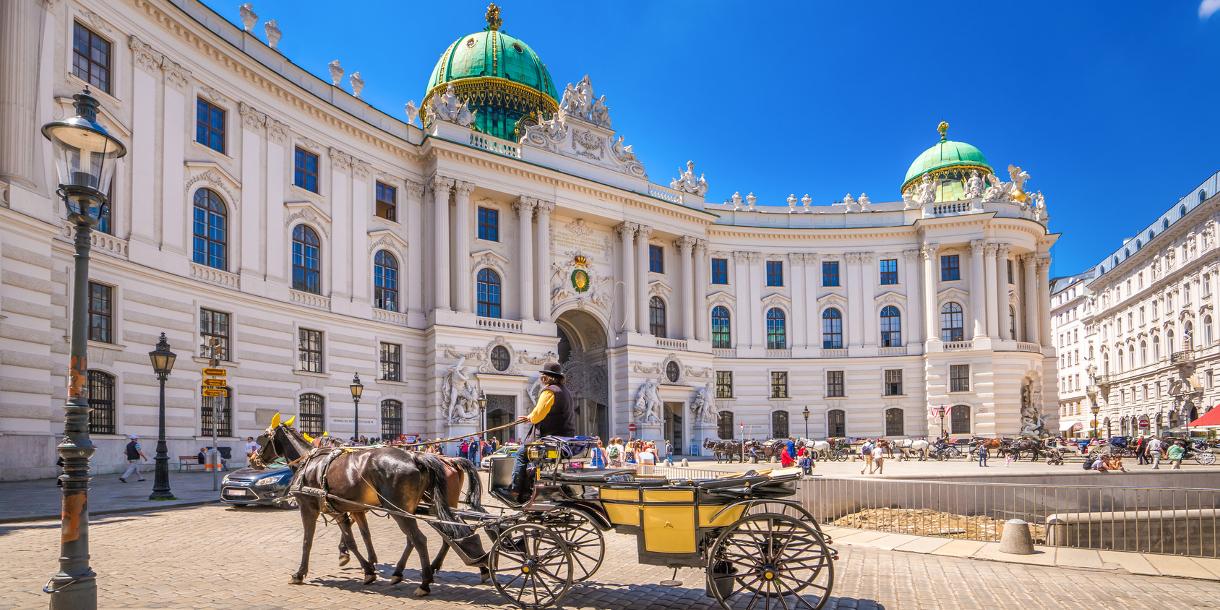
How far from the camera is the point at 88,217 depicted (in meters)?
7.75

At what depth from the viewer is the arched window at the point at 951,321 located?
52.7m

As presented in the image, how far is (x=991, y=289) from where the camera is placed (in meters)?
51.6

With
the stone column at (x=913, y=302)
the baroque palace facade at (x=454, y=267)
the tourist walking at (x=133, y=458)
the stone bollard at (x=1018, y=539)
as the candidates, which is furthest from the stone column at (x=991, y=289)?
the tourist walking at (x=133, y=458)

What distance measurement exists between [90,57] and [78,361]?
20.9 m

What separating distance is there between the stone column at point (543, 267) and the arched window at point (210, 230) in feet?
53.3

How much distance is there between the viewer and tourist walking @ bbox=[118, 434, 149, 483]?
22359 mm

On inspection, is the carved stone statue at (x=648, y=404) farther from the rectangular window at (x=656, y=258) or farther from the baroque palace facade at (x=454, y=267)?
the rectangular window at (x=656, y=258)

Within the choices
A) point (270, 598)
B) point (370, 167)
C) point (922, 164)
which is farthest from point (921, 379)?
point (270, 598)

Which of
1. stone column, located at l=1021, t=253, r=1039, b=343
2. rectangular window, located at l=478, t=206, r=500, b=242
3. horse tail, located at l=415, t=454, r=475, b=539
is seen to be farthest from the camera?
stone column, located at l=1021, t=253, r=1039, b=343

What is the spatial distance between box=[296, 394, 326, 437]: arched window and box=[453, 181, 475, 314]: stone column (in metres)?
8.59

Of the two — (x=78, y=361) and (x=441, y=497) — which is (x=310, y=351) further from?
(x=78, y=361)

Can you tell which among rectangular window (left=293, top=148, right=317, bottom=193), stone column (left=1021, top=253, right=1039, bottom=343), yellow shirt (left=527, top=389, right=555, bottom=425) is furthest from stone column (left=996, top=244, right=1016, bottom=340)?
yellow shirt (left=527, top=389, right=555, bottom=425)

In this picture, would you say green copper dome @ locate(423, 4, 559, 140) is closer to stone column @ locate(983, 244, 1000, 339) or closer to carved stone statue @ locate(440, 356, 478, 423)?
carved stone statue @ locate(440, 356, 478, 423)

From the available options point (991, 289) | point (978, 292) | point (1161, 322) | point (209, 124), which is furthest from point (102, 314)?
point (1161, 322)
